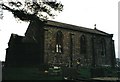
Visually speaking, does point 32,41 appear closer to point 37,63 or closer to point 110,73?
point 37,63

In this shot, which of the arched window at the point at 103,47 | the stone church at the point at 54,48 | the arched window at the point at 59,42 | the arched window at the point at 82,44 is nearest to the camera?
the stone church at the point at 54,48

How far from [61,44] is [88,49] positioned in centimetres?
745

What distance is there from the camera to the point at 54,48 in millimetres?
38906

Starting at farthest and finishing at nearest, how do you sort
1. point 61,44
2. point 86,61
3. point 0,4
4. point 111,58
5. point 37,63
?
point 111,58, point 86,61, point 61,44, point 37,63, point 0,4

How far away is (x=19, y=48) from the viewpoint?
37906 mm

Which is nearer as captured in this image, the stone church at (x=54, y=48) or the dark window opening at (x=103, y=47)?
the stone church at (x=54, y=48)

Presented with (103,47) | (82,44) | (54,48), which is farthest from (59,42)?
(103,47)

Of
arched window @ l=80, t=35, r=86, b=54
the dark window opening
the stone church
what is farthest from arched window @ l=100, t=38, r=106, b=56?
arched window @ l=80, t=35, r=86, b=54

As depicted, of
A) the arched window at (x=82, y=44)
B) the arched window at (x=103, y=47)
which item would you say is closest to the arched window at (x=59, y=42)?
the arched window at (x=82, y=44)

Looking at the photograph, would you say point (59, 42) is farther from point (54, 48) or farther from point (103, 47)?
point (103, 47)

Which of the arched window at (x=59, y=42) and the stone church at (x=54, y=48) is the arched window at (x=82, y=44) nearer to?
the stone church at (x=54, y=48)

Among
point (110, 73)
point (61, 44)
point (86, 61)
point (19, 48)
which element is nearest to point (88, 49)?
point (86, 61)

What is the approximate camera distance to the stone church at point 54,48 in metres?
37.2

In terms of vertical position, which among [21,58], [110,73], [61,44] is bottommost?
[110,73]
